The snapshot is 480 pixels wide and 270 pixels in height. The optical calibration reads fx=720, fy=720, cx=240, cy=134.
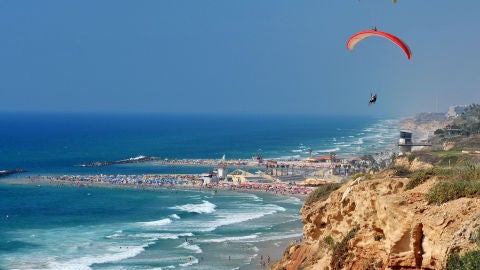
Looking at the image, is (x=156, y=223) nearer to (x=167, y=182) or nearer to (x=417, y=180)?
(x=167, y=182)

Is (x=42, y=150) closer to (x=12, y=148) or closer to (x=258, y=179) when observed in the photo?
(x=12, y=148)

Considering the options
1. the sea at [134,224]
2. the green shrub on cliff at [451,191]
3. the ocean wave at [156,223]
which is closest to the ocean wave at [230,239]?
the sea at [134,224]

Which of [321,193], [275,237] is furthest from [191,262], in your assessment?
[321,193]

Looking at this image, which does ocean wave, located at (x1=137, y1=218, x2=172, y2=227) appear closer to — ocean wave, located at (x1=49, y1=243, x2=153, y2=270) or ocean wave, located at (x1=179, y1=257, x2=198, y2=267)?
ocean wave, located at (x1=49, y1=243, x2=153, y2=270)

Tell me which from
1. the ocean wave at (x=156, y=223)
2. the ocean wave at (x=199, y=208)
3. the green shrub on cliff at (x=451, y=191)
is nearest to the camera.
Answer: the green shrub on cliff at (x=451, y=191)

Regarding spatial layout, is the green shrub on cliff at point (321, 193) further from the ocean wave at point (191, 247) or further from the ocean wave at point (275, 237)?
the ocean wave at point (275, 237)

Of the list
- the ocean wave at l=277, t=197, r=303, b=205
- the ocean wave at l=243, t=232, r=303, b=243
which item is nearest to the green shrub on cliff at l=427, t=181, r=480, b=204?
the ocean wave at l=243, t=232, r=303, b=243
